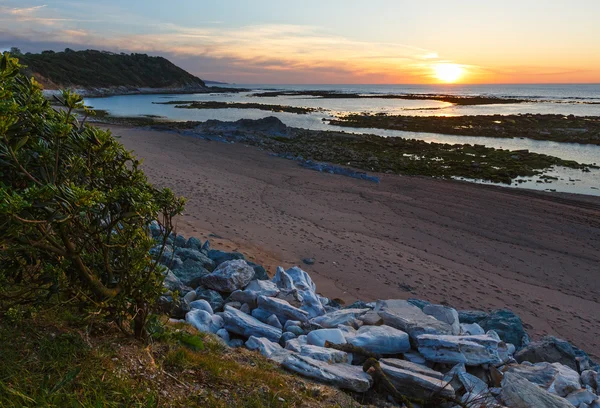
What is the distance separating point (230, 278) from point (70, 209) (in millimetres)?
3679

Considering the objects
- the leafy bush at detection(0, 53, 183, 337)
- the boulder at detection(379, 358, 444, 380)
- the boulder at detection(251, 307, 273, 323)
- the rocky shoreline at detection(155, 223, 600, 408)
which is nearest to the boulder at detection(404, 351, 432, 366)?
the rocky shoreline at detection(155, 223, 600, 408)

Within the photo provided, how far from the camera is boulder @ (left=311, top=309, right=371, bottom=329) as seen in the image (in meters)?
4.87

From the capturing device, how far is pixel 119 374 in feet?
8.11

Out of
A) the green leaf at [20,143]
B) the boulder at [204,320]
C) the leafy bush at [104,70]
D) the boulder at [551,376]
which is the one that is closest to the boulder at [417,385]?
the boulder at [551,376]

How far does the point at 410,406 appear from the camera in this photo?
11.0 feet

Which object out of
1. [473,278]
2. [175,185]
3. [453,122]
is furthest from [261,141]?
[453,122]

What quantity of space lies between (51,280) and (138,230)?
1.81 feet

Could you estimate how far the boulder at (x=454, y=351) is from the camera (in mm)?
4238

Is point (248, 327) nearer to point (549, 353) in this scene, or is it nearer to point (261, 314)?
point (261, 314)

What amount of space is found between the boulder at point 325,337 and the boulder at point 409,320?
0.79m

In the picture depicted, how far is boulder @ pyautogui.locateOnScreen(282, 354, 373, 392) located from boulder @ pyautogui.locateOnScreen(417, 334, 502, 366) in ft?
3.17

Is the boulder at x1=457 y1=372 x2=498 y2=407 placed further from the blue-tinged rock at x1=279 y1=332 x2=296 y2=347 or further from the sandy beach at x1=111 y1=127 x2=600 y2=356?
the sandy beach at x1=111 y1=127 x2=600 y2=356

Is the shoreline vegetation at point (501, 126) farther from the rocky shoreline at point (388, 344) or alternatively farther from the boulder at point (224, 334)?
the boulder at point (224, 334)

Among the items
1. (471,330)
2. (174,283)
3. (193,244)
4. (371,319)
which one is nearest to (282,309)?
(371,319)
